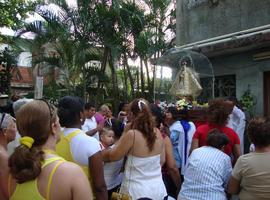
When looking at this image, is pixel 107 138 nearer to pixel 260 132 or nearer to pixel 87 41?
pixel 260 132

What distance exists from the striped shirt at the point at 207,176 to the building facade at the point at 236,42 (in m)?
5.39

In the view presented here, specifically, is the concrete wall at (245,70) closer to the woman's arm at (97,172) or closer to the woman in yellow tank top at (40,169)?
the woman's arm at (97,172)

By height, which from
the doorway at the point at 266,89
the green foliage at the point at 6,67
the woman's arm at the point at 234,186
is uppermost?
the green foliage at the point at 6,67

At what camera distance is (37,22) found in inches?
571

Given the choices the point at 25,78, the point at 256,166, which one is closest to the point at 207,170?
the point at 256,166

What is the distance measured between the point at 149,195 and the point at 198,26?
9.23 m

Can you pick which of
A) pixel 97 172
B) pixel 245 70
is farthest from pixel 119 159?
pixel 245 70

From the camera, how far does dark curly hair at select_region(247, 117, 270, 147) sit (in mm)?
3848

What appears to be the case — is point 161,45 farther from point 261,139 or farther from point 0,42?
point 261,139

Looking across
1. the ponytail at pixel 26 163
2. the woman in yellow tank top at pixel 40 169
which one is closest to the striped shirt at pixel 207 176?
the woman in yellow tank top at pixel 40 169

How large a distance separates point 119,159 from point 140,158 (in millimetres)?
204

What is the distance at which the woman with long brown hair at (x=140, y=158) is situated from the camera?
158 inches

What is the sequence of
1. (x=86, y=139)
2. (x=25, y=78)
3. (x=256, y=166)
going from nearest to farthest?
(x=86, y=139)
(x=256, y=166)
(x=25, y=78)

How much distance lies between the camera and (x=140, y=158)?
13.3 ft
